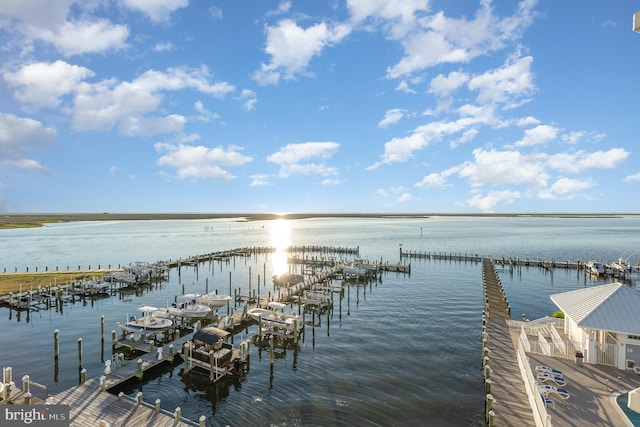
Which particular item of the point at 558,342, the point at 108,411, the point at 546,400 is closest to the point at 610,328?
the point at 558,342

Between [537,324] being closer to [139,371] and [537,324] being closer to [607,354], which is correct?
[607,354]

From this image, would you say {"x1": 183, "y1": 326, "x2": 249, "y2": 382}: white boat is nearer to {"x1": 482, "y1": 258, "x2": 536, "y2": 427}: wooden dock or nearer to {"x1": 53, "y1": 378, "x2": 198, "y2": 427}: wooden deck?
{"x1": 53, "y1": 378, "x2": 198, "y2": 427}: wooden deck

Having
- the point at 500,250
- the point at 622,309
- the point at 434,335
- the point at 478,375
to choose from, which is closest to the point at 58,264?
the point at 434,335

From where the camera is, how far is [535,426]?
1730 cm

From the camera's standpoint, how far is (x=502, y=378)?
2227 centimetres

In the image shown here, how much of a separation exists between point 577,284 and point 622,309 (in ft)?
138

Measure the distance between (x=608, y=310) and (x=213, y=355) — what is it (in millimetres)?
24797

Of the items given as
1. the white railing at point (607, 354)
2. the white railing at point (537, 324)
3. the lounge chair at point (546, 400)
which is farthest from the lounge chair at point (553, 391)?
the white railing at point (537, 324)

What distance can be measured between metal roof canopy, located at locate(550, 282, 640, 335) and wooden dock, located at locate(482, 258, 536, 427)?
16.7 feet

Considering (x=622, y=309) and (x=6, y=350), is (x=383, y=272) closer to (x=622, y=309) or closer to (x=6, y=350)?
(x=622, y=309)

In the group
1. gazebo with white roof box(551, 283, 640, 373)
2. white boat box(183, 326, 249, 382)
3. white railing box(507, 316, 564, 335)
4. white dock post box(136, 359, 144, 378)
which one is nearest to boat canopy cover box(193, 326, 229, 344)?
white boat box(183, 326, 249, 382)

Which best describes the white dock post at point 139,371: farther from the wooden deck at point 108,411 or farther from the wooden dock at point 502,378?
the wooden dock at point 502,378

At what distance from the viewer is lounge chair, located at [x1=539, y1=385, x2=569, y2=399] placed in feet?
56.4

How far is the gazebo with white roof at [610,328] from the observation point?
19.4 metres
